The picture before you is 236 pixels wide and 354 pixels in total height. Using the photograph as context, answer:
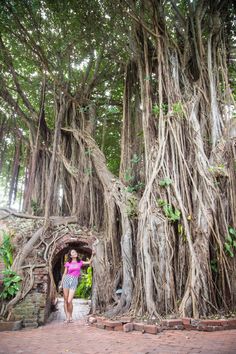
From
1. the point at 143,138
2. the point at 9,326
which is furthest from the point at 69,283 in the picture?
the point at 143,138

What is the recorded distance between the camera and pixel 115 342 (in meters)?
3.15

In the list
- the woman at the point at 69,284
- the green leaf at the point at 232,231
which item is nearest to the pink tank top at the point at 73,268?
the woman at the point at 69,284

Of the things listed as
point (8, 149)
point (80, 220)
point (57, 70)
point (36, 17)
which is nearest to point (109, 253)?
point (80, 220)

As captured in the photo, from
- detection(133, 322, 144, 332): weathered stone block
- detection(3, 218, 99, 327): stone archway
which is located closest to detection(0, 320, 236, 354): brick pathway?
detection(133, 322, 144, 332): weathered stone block

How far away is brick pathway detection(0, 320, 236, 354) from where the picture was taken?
2754mm

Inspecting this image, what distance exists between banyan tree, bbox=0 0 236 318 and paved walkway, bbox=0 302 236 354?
0.63 meters

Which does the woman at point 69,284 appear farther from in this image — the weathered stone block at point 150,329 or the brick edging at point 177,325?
→ the weathered stone block at point 150,329

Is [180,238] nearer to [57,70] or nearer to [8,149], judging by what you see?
[57,70]

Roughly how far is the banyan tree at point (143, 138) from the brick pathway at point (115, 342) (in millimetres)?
630

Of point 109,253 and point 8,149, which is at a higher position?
point 8,149

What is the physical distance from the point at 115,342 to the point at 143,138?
402cm

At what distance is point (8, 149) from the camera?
9.70 metres

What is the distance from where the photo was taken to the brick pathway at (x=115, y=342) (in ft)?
9.04

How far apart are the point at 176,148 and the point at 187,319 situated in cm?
260
